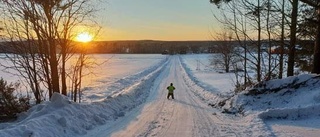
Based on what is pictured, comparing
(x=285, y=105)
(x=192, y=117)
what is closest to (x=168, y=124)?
(x=192, y=117)

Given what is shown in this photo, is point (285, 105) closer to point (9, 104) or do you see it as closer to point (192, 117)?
point (192, 117)

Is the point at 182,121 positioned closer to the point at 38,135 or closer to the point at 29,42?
the point at 38,135

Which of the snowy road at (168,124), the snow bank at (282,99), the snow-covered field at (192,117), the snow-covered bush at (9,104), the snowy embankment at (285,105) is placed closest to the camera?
the snow-covered field at (192,117)

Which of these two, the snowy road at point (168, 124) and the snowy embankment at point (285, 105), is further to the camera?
the snowy embankment at point (285, 105)

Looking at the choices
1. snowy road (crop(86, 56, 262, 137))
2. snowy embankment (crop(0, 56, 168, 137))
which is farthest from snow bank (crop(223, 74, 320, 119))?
snowy embankment (crop(0, 56, 168, 137))

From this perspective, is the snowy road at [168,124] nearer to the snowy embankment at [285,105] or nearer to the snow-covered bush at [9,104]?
the snowy embankment at [285,105]

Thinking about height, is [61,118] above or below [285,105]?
above

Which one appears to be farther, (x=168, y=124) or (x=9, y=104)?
(x=9, y=104)

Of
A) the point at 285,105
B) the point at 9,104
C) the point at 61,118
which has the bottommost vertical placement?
the point at 9,104

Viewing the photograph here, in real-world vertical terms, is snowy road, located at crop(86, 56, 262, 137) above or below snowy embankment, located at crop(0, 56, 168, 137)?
below

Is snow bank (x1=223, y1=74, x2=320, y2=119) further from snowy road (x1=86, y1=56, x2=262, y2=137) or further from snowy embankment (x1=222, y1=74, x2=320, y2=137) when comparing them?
snowy road (x1=86, y1=56, x2=262, y2=137)

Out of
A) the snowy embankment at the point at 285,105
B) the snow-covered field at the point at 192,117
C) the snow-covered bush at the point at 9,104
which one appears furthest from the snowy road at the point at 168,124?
the snow-covered bush at the point at 9,104

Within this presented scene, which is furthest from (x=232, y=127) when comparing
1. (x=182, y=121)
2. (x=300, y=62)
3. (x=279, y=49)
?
(x=300, y=62)

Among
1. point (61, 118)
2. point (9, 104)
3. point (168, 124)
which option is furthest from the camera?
point (9, 104)
